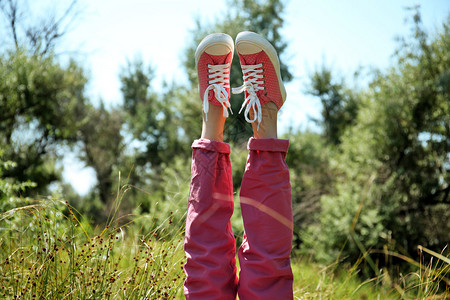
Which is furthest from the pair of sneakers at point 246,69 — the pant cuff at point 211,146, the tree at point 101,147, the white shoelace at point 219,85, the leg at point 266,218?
the tree at point 101,147

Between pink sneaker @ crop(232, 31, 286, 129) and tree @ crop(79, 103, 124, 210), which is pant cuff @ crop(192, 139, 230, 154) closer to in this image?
pink sneaker @ crop(232, 31, 286, 129)

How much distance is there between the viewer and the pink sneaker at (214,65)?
191 centimetres

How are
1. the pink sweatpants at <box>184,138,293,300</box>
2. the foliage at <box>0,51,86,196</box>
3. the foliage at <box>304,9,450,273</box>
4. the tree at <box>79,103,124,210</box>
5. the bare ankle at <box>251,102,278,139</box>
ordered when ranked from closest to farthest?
1. the pink sweatpants at <box>184,138,293,300</box>
2. the bare ankle at <box>251,102,278,139</box>
3. the foliage at <box>304,9,450,273</box>
4. the foliage at <box>0,51,86,196</box>
5. the tree at <box>79,103,124,210</box>

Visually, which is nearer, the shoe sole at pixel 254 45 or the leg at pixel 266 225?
the leg at pixel 266 225

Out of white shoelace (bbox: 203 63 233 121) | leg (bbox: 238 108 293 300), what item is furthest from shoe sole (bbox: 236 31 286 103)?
leg (bbox: 238 108 293 300)

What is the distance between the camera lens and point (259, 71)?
1.98m

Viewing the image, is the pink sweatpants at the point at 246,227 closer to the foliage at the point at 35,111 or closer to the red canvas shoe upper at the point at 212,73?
the red canvas shoe upper at the point at 212,73

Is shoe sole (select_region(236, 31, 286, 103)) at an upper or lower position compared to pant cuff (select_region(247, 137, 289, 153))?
upper

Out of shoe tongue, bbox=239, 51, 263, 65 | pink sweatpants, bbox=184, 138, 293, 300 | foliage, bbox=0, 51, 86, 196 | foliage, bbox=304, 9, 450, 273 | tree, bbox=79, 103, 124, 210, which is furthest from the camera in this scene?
tree, bbox=79, 103, 124, 210

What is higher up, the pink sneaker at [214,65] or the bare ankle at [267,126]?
the pink sneaker at [214,65]

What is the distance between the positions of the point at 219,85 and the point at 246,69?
215mm

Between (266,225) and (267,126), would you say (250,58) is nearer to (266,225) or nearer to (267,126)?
(267,126)

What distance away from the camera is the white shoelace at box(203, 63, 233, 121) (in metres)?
1.86

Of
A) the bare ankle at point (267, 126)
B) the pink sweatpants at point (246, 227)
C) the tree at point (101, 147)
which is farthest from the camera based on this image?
the tree at point (101, 147)
